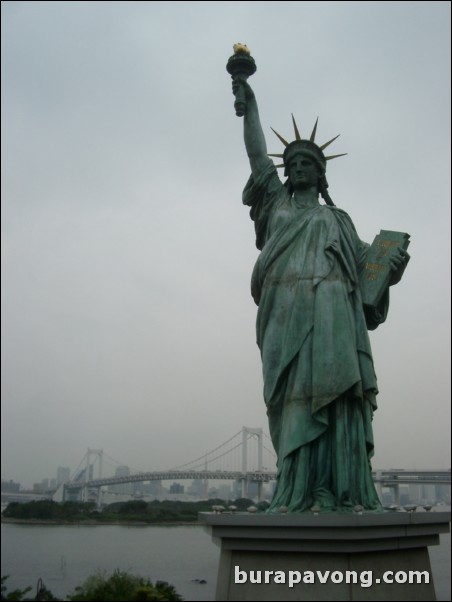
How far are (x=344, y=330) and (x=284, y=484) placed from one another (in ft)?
5.59

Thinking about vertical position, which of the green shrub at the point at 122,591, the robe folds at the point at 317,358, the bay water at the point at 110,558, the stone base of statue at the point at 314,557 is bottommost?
the bay water at the point at 110,558

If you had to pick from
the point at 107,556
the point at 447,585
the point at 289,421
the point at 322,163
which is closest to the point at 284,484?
the point at 289,421

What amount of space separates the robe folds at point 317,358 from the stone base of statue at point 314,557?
0.64 m

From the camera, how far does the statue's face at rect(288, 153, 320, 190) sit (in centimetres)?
807

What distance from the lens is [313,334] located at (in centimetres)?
674

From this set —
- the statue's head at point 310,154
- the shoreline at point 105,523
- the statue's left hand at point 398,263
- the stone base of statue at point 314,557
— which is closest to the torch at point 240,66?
the statue's head at point 310,154

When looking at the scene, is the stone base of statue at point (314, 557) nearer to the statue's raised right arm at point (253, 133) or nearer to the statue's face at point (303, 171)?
the statue's face at point (303, 171)

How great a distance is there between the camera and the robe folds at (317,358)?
6344 millimetres

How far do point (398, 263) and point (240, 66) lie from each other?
3263 mm

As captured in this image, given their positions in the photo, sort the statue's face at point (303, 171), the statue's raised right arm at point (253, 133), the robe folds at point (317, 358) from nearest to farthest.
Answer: the robe folds at point (317, 358) < the statue's face at point (303, 171) < the statue's raised right arm at point (253, 133)

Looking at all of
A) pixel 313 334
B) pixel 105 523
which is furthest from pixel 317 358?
pixel 105 523

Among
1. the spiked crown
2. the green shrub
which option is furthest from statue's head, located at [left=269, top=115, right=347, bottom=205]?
the green shrub

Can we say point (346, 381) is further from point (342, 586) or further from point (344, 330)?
point (342, 586)

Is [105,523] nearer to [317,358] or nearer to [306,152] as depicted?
[306,152]
